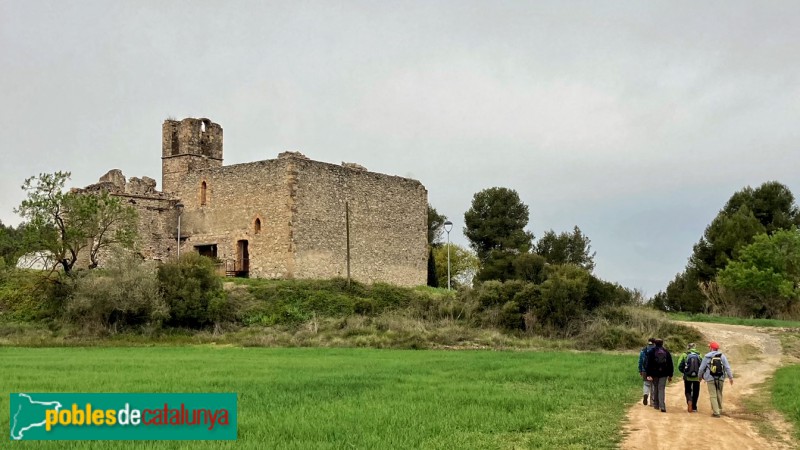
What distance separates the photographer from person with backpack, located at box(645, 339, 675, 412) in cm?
1538

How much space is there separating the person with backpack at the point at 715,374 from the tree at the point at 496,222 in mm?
48093

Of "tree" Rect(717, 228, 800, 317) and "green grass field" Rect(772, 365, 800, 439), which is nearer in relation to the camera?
"green grass field" Rect(772, 365, 800, 439)

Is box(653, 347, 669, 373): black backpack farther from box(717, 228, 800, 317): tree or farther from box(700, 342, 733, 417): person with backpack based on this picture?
box(717, 228, 800, 317): tree

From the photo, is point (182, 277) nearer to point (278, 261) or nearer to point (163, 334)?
point (163, 334)

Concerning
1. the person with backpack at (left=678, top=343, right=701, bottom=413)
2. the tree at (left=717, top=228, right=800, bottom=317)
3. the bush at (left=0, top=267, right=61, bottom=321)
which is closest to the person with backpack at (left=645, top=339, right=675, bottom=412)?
the person with backpack at (left=678, top=343, right=701, bottom=413)

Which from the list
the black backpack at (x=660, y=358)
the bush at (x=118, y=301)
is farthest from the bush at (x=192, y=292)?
the black backpack at (x=660, y=358)

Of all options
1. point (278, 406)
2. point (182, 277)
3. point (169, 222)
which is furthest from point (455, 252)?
point (278, 406)

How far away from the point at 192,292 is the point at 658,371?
75.7 feet

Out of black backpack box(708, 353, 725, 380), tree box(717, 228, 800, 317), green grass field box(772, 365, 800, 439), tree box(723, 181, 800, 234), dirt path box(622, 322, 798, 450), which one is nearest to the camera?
dirt path box(622, 322, 798, 450)

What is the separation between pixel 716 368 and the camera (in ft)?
50.0

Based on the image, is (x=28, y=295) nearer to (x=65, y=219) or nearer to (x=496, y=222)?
(x=65, y=219)

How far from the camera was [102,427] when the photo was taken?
11688mm

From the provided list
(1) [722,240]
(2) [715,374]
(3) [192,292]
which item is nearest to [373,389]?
(2) [715,374]

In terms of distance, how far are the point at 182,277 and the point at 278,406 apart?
71.2ft
